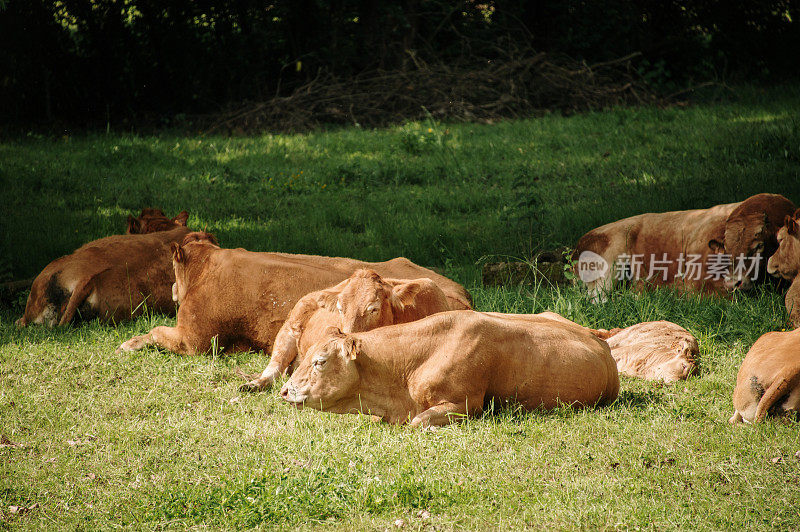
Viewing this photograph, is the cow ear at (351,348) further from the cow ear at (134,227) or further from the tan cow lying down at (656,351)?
the cow ear at (134,227)

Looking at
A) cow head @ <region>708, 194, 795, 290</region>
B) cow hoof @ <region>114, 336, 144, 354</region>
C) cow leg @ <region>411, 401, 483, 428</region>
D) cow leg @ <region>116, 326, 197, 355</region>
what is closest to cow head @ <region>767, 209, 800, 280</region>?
cow head @ <region>708, 194, 795, 290</region>

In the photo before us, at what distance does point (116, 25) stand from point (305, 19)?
4.31 meters

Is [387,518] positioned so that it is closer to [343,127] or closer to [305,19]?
[343,127]

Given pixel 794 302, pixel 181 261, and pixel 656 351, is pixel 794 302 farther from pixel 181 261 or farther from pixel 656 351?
pixel 181 261

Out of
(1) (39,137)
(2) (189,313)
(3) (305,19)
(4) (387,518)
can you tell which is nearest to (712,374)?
(4) (387,518)

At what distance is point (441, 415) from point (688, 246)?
176 inches

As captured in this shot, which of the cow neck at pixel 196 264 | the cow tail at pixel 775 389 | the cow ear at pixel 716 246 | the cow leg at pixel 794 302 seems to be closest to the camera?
the cow tail at pixel 775 389

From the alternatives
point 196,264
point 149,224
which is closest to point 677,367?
point 196,264

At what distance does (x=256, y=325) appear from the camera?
7.16m

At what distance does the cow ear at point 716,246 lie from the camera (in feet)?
27.3

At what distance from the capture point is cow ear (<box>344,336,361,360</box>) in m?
5.42

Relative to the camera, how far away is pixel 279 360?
649 cm

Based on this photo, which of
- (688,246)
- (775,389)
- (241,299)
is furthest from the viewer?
(688,246)

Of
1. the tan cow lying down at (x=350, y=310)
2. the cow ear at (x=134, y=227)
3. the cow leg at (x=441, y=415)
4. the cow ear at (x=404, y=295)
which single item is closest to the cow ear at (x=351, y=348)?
the tan cow lying down at (x=350, y=310)
